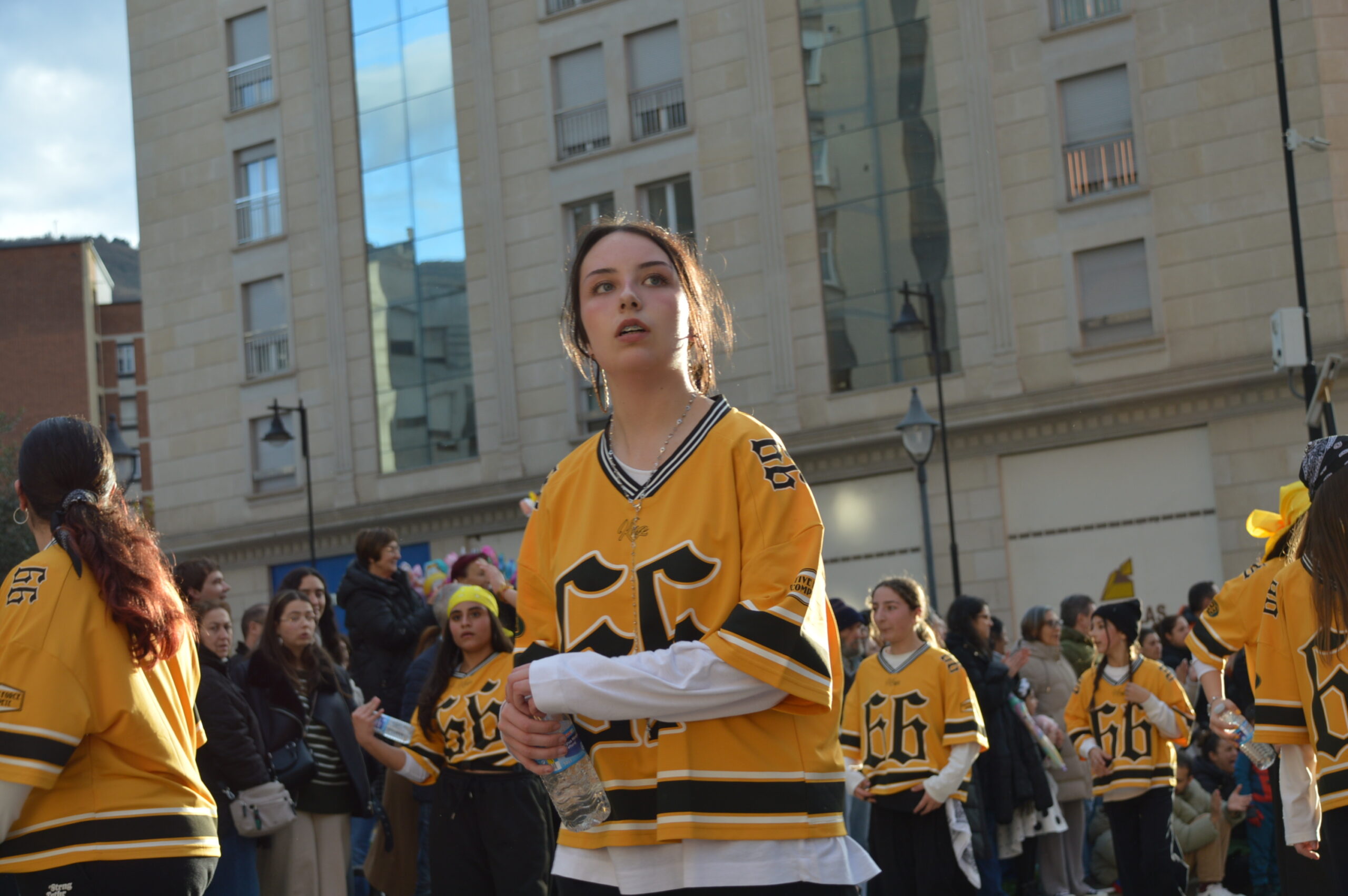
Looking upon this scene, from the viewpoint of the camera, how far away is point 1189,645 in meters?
6.74

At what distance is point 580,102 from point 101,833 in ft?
84.7

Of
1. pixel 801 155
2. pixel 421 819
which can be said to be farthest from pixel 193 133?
pixel 421 819

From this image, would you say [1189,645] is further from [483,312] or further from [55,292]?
[55,292]

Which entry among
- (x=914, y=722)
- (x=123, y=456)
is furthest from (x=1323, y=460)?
(x=123, y=456)

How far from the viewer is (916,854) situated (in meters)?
9.05

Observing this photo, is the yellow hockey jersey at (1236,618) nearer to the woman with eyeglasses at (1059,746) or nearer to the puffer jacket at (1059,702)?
the woman with eyeglasses at (1059,746)

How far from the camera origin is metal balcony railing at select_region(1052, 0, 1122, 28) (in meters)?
23.2

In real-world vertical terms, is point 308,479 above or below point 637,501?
above

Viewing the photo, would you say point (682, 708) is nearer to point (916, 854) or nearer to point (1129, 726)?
point (916, 854)

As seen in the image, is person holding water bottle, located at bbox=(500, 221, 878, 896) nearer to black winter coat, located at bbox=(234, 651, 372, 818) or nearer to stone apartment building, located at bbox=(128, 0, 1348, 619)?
black winter coat, located at bbox=(234, 651, 372, 818)

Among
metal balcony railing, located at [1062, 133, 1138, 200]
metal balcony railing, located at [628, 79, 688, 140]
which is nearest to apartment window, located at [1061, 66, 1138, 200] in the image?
metal balcony railing, located at [1062, 133, 1138, 200]

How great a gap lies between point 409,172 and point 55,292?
41211 mm

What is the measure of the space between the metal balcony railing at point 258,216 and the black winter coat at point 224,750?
26.4 metres

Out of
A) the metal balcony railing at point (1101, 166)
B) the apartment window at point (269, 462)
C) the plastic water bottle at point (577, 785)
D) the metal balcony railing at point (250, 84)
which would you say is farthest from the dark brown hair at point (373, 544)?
the metal balcony railing at point (250, 84)
